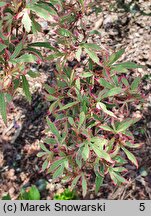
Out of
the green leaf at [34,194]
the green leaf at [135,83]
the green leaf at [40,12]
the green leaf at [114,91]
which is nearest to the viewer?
the green leaf at [40,12]

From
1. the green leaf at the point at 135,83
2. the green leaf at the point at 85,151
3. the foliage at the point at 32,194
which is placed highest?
the green leaf at the point at 135,83

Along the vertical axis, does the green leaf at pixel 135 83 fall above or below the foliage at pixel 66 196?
above

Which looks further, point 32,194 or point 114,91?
point 32,194

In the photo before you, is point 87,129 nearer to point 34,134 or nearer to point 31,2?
point 31,2

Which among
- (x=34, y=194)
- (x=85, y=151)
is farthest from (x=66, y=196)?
(x=85, y=151)

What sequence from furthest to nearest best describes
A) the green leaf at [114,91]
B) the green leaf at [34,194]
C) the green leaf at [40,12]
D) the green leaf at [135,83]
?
the green leaf at [34,194] < the green leaf at [135,83] < the green leaf at [114,91] < the green leaf at [40,12]

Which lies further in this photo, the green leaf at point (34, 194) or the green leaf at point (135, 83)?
the green leaf at point (34, 194)

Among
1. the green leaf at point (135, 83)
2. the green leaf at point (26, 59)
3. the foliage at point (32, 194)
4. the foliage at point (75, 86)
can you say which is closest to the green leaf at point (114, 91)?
the foliage at point (75, 86)

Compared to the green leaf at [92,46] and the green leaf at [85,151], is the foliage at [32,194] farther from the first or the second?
the green leaf at [92,46]

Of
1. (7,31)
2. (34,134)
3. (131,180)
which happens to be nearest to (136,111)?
(131,180)

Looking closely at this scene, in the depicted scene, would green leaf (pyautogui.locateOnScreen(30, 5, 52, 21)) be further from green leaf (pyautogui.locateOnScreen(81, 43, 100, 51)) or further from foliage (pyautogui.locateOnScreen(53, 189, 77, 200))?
foliage (pyautogui.locateOnScreen(53, 189, 77, 200))

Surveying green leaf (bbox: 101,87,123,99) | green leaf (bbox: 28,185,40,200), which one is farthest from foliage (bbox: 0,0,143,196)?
green leaf (bbox: 28,185,40,200)

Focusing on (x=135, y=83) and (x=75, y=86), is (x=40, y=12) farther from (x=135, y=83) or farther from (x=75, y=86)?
(x=135, y=83)

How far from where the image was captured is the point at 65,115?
144cm
